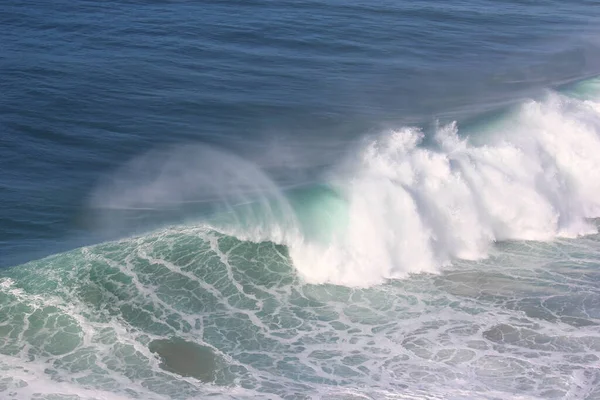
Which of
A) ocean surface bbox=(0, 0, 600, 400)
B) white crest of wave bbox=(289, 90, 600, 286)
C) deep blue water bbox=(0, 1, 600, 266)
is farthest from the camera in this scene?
deep blue water bbox=(0, 1, 600, 266)

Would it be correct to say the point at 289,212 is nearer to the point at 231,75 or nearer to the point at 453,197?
the point at 453,197

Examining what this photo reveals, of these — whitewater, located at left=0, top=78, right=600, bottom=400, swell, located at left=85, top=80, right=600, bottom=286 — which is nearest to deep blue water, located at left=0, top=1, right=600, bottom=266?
swell, located at left=85, top=80, right=600, bottom=286

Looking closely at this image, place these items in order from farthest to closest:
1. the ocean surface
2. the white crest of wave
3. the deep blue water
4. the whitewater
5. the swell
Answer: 1. the deep blue water
2. the swell
3. the white crest of wave
4. the ocean surface
5. the whitewater

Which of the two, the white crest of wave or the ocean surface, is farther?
the white crest of wave

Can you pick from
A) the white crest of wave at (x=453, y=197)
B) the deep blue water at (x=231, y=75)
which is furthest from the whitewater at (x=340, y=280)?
the deep blue water at (x=231, y=75)

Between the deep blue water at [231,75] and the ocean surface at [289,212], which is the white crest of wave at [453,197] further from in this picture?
the deep blue water at [231,75]

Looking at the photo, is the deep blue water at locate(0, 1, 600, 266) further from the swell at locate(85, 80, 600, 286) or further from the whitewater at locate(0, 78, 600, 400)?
the whitewater at locate(0, 78, 600, 400)

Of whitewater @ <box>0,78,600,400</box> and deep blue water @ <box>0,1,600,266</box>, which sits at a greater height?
deep blue water @ <box>0,1,600,266</box>
